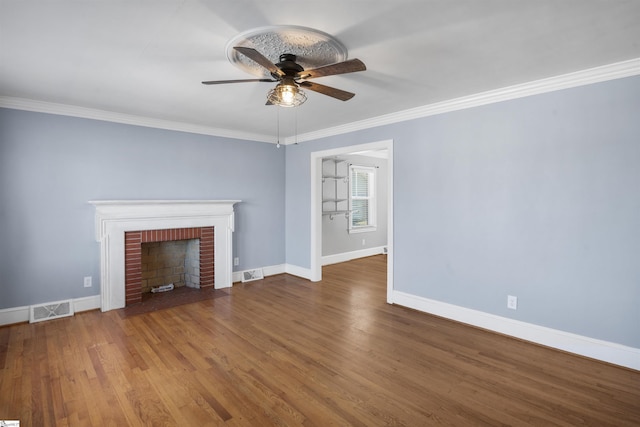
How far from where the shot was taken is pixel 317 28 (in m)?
2.01

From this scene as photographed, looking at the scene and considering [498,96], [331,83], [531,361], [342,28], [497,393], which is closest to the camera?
[342,28]

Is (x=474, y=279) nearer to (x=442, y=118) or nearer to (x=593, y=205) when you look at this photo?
(x=593, y=205)

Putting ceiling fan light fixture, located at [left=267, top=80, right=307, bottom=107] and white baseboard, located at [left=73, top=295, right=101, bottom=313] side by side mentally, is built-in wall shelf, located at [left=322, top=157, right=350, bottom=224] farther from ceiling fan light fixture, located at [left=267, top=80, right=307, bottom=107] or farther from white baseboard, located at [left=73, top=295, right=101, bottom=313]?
ceiling fan light fixture, located at [left=267, top=80, right=307, bottom=107]

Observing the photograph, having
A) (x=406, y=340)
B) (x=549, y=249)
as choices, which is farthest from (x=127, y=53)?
(x=549, y=249)

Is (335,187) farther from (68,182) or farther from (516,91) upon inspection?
(68,182)

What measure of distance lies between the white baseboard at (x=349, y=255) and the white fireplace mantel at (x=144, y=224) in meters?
2.34

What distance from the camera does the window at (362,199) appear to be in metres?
7.45

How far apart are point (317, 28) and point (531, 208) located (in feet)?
8.42

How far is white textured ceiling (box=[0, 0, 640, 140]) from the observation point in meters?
1.82

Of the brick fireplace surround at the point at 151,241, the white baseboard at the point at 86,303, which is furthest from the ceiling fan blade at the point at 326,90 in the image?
the white baseboard at the point at 86,303

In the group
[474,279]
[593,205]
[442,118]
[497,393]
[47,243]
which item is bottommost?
[497,393]

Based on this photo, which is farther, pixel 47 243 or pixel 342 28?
pixel 47 243

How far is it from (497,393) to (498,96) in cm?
270

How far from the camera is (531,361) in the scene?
2746mm
